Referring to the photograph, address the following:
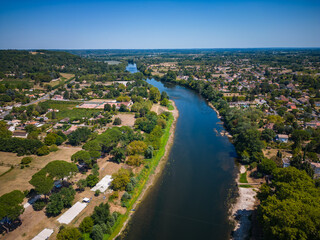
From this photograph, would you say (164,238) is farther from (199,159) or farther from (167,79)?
(167,79)

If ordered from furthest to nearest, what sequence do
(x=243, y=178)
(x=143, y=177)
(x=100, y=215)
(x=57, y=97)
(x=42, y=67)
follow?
1. (x=42, y=67)
2. (x=57, y=97)
3. (x=243, y=178)
4. (x=143, y=177)
5. (x=100, y=215)

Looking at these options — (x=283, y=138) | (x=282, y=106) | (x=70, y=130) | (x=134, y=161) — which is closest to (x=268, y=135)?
(x=283, y=138)

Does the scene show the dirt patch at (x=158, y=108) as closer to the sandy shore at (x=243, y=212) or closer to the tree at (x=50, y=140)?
the tree at (x=50, y=140)

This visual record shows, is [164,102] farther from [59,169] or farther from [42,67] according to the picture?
[42,67]

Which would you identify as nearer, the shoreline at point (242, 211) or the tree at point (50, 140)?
the shoreline at point (242, 211)

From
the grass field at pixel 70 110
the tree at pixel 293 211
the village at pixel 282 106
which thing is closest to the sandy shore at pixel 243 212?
the tree at pixel 293 211

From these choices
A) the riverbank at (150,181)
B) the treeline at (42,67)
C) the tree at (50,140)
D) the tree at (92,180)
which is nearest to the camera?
the riverbank at (150,181)

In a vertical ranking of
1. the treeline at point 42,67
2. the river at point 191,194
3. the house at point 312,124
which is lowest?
the river at point 191,194
